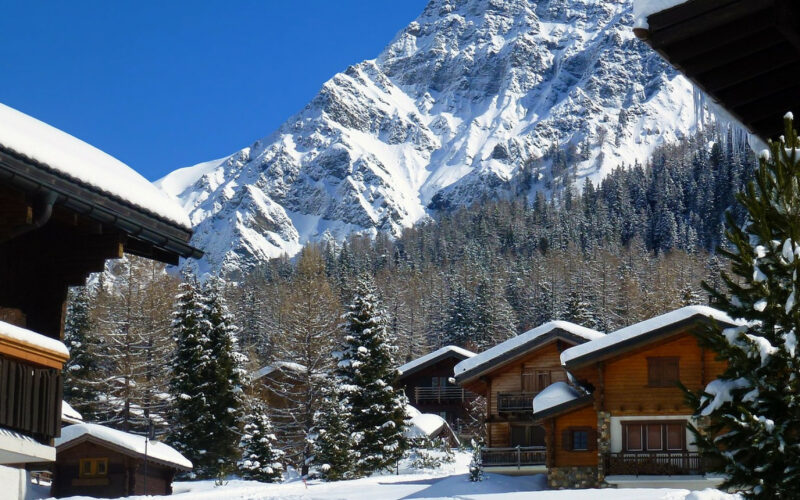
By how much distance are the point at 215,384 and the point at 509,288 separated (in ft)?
267

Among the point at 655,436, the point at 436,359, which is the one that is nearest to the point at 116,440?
the point at 655,436

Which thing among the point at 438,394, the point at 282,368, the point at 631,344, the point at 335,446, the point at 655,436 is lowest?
the point at 335,446

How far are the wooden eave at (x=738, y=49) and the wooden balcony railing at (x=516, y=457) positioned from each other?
116ft

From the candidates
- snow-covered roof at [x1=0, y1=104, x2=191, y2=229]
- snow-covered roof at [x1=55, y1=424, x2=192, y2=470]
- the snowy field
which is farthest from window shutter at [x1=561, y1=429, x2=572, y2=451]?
snow-covered roof at [x1=0, y1=104, x2=191, y2=229]

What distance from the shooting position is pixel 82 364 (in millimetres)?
52938

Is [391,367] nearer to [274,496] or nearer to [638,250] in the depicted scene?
[274,496]

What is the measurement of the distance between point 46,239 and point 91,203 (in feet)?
5.39

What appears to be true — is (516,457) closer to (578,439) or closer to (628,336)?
(578,439)

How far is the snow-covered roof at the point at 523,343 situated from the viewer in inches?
1597

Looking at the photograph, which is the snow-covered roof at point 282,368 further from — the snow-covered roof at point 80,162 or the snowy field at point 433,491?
the snow-covered roof at point 80,162

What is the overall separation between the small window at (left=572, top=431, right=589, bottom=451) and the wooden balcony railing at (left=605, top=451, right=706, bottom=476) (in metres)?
2.28

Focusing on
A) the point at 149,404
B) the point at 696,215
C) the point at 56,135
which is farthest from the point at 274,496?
the point at 696,215

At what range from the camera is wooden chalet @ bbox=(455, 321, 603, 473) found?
133 feet

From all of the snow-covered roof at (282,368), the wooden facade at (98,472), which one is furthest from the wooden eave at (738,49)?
the snow-covered roof at (282,368)
